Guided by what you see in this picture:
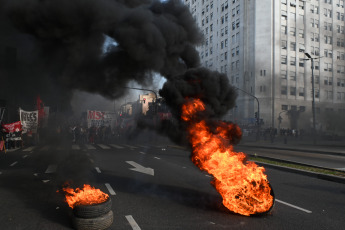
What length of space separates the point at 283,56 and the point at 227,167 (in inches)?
2038

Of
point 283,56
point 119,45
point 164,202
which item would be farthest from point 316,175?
point 283,56

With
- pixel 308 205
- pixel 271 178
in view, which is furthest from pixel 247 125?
pixel 308 205

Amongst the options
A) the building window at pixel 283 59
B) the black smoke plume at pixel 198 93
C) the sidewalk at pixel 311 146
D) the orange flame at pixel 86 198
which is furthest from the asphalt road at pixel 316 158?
the building window at pixel 283 59

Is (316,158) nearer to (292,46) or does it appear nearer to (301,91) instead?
(301,91)

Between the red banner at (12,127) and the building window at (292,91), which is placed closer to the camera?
the red banner at (12,127)

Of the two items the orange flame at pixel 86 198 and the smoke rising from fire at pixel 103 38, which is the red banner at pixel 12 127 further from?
the orange flame at pixel 86 198

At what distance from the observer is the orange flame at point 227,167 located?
16.6ft

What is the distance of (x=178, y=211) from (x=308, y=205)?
2951 mm

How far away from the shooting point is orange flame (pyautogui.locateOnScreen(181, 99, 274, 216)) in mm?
5059

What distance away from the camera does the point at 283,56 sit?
2016 inches

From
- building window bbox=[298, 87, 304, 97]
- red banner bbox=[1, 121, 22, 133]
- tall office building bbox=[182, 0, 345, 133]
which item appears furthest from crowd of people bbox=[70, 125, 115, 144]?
building window bbox=[298, 87, 304, 97]

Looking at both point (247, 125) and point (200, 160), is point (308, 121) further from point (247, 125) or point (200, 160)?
point (200, 160)

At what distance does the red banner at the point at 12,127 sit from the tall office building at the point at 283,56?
1385 inches

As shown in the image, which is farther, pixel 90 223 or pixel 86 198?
Result: pixel 86 198
